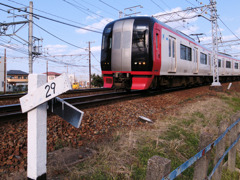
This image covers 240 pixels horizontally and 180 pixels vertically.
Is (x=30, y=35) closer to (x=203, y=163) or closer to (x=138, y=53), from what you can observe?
(x=138, y=53)

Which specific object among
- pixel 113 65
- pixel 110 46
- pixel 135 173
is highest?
pixel 110 46

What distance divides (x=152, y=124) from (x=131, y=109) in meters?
1.54

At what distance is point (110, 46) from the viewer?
27.7 ft

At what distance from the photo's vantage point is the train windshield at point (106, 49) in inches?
334

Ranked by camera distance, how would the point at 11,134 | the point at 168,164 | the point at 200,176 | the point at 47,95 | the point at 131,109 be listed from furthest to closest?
the point at 131,109, the point at 11,134, the point at 200,176, the point at 47,95, the point at 168,164

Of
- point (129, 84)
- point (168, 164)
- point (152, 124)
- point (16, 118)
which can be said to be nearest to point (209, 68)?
point (129, 84)

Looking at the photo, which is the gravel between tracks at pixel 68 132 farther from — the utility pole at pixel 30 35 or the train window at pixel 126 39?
the utility pole at pixel 30 35

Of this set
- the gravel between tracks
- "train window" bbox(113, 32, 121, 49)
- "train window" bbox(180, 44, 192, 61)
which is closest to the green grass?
the gravel between tracks

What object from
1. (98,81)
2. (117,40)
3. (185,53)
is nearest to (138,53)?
(117,40)

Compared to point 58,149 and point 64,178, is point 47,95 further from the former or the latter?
point 58,149

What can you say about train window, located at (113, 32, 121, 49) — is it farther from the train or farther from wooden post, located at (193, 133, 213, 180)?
wooden post, located at (193, 133, 213, 180)

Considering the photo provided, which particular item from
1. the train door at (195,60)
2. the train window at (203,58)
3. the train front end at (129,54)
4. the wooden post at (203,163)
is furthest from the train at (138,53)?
the wooden post at (203,163)

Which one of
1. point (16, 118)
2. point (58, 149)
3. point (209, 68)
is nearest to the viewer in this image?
point (58, 149)

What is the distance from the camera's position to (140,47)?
7738mm
